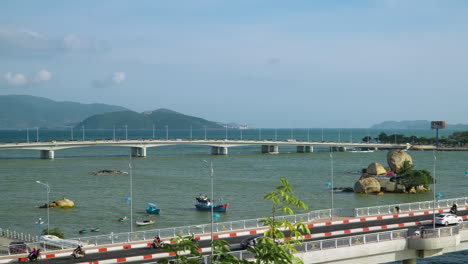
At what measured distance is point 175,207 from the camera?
240 feet

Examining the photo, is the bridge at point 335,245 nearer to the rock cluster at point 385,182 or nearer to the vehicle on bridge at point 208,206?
the vehicle on bridge at point 208,206

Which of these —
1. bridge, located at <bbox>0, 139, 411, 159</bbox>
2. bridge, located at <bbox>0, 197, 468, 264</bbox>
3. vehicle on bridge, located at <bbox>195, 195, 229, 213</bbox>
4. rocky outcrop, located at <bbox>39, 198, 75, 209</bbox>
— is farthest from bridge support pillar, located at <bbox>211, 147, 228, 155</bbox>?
bridge, located at <bbox>0, 197, 468, 264</bbox>

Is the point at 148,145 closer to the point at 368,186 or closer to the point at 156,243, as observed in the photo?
the point at 368,186

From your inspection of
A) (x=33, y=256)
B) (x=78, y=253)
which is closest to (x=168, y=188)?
(x=78, y=253)

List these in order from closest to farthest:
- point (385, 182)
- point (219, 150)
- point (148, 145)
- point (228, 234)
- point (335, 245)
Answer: point (335, 245) < point (228, 234) < point (385, 182) < point (148, 145) < point (219, 150)

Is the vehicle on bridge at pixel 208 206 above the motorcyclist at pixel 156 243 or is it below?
below

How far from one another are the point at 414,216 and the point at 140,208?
116 feet

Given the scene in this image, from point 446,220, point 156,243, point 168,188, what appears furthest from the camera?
point 168,188

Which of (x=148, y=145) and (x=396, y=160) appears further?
(x=148, y=145)

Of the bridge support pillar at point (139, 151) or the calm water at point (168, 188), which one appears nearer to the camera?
the calm water at point (168, 188)

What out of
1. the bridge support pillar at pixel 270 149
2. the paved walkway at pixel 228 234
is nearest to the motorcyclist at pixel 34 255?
the paved walkway at pixel 228 234

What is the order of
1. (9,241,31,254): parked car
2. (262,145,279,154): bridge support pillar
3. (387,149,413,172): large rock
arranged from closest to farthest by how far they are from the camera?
(9,241,31,254): parked car → (387,149,413,172): large rock → (262,145,279,154): bridge support pillar

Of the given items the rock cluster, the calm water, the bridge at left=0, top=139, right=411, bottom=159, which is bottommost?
the calm water

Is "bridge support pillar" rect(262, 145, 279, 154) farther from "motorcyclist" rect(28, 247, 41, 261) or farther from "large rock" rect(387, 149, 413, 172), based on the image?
"motorcyclist" rect(28, 247, 41, 261)
